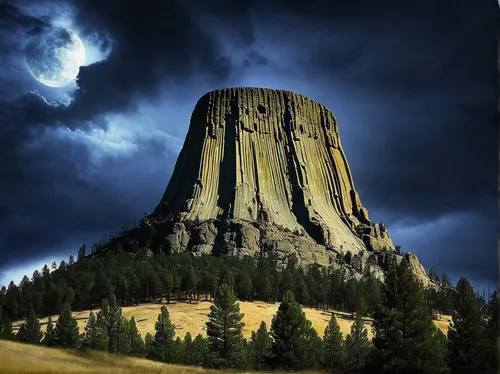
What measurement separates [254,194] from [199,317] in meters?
83.3

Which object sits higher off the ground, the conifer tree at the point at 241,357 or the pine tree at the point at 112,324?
the pine tree at the point at 112,324

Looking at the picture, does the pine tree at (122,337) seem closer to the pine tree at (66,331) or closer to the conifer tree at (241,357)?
the pine tree at (66,331)

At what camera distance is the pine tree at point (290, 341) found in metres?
48.1

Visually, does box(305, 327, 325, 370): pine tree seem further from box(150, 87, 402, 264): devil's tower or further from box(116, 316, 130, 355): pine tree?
box(150, 87, 402, 264): devil's tower

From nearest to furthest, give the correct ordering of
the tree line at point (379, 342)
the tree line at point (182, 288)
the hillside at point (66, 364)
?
the hillside at point (66, 364) < the tree line at point (379, 342) < the tree line at point (182, 288)

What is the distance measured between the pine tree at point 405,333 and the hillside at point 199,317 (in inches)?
1760

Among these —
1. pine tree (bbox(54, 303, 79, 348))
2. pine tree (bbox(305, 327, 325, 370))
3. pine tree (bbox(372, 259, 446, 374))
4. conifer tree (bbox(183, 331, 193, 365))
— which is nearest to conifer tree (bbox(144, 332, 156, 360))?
conifer tree (bbox(183, 331, 193, 365))

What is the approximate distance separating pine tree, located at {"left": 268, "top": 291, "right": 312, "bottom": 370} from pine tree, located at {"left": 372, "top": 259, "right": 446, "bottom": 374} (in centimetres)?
726

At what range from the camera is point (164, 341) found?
68312 mm

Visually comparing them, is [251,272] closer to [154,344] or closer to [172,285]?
[172,285]

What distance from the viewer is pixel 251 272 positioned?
123250mm

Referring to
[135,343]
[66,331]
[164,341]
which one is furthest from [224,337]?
[66,331]

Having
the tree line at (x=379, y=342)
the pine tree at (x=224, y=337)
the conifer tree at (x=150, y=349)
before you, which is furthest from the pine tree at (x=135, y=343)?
the pine tree at (x=224, y=337)

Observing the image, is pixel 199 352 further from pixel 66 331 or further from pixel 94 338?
pixel 66 331
